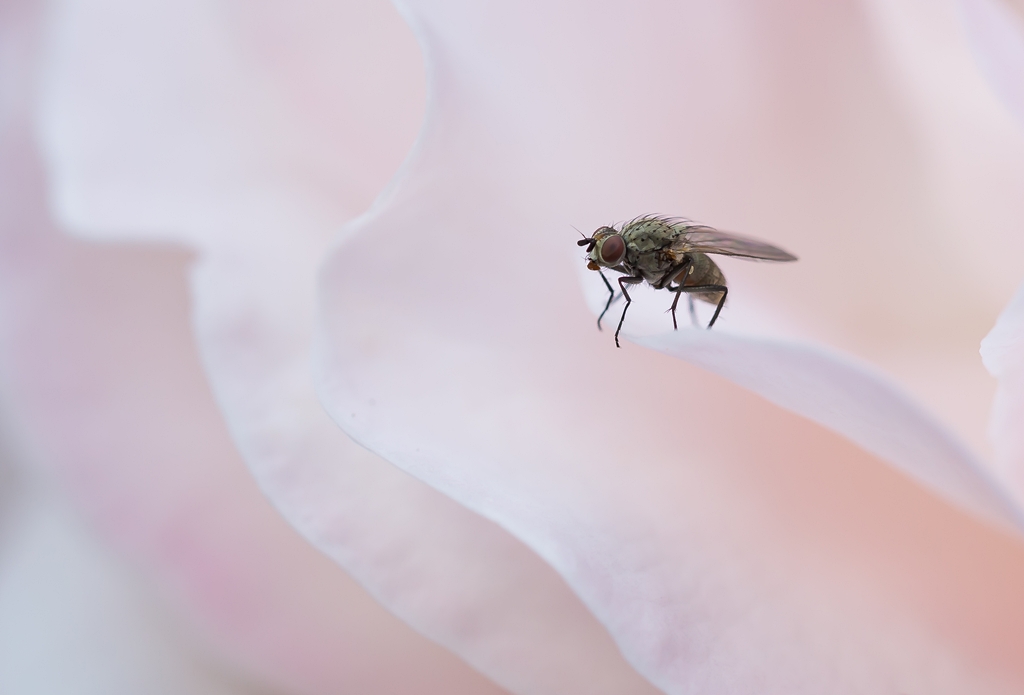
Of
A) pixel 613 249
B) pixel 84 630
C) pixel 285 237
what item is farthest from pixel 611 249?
pixel 84 630

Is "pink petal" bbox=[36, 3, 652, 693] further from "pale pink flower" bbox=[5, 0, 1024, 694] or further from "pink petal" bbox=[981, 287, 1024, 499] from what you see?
"pink petal" bbox=[981, 287, 1024, 499]

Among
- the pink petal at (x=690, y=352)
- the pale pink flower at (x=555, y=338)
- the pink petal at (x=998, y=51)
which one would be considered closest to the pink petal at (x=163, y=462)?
the pale pink flower at (x=555, y=338)

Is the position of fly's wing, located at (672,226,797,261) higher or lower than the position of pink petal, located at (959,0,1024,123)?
lower

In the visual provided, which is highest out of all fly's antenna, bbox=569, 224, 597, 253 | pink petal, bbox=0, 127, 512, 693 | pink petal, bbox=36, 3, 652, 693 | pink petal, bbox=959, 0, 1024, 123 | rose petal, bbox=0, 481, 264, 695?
pink petal, bbox=959, 0, 1024, 123

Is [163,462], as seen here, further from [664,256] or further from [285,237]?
[664,256]

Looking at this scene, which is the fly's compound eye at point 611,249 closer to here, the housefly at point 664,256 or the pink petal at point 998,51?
the housefly at point 664,256

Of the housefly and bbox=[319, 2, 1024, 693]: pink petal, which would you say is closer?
bbox=[319, 2, 1024, 693]: pink petal

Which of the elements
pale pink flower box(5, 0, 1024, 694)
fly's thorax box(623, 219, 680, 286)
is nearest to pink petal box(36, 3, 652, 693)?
pale pink flower box(5, 0, 1024, 694)
